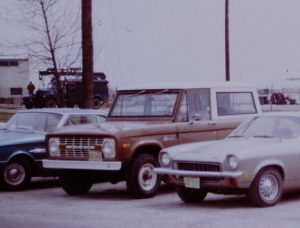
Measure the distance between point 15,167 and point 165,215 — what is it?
14.6ft

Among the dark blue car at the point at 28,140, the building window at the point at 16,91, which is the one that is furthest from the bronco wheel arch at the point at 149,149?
the building window at the point at 16,91

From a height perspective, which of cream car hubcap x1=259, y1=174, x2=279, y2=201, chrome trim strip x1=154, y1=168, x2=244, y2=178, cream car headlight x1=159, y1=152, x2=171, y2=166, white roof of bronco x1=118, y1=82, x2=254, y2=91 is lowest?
cream car hubcap x1=259, y1=174, x2=279, y2=201

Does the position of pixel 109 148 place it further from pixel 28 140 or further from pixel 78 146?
pixel 28 140

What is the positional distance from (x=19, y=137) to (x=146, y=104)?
2438mm

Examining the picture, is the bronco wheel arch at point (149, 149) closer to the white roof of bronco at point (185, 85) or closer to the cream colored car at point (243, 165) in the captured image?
the cream colored car at point (243, 165)

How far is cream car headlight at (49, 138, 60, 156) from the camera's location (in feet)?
43.2

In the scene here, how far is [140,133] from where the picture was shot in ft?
41.8

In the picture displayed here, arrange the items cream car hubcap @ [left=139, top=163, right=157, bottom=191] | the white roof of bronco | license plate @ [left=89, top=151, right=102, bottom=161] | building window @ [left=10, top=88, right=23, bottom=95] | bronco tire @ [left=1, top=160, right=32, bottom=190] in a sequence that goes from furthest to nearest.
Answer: building window @ [left=10, top=88, right=23, bottom=95], bronco tire @ [left=1, top=160, right=32, bottom=190], the white roof of bronco, cream car hubcap @ [left=139, top=163, right=157, bottom=191], license plate @ [left=89, top=151, right=102, bottom=161]

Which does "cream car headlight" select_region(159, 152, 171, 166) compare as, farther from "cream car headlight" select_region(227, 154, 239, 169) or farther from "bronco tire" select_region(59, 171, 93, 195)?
"bronco tire" select_region(59, 171, 93, 195)

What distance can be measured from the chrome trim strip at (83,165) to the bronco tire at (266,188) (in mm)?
2361

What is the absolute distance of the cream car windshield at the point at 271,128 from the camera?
39.5 ft

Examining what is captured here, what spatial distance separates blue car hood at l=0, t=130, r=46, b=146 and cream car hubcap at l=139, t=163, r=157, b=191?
104 inches

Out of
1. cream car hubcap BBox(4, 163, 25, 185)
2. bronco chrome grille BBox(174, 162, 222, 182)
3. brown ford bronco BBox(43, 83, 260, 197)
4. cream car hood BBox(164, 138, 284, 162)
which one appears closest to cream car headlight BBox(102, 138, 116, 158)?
brown ford bronco BBox(43, 83, 260, 197)

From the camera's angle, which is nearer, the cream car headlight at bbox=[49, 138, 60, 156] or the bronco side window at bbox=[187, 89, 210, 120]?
the cream car headlight at bbox=[49, 138, 60, 156]
